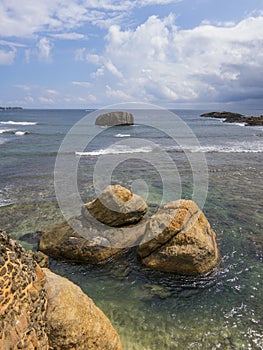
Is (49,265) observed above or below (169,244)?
below

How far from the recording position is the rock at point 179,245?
7781mm

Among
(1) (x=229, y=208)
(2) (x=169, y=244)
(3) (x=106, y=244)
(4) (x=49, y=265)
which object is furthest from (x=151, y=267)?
(1) (x=229, y=208)

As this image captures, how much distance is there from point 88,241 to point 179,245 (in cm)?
280

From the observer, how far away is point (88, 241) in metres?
8.66

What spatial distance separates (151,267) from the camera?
8.12 m

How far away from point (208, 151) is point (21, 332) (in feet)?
94.8

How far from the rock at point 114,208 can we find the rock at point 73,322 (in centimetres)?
428

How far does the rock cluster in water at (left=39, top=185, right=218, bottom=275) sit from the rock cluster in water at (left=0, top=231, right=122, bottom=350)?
329 cm

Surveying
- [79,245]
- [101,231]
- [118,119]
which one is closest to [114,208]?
[101,231]

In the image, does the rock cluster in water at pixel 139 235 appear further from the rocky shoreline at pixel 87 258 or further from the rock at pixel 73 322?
the rock at pixel 73 322

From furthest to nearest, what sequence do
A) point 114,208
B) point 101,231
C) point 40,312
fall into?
point 114,208
point 101,231
point 40,312

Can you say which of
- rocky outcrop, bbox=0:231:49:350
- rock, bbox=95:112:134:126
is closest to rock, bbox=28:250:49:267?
rocky outcrop, bbox=0:231:49:350

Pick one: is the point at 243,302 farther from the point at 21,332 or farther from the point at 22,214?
the point at 22,214

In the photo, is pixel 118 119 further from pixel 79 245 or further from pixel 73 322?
pixel 73 322
